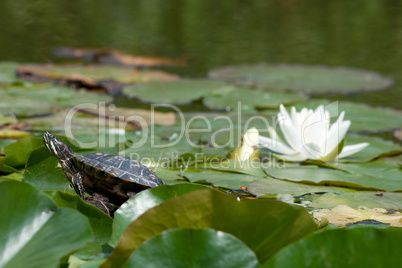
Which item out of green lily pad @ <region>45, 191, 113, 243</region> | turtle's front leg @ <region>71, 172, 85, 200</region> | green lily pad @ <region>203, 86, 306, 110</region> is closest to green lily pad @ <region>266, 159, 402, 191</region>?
turtle's front leg @ <region>71, 172, 85, 200</region>

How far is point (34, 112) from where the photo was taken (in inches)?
132

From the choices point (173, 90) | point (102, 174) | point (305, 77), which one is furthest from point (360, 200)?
point (305, 77)

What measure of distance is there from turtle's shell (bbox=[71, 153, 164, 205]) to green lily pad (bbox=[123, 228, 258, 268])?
692 mm

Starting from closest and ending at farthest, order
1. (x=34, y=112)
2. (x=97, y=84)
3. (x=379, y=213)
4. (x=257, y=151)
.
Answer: (x=379, y=213)
(x=257, y=151)
(x=34, y=112)
(x=97, y=84)

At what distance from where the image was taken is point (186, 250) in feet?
3.34

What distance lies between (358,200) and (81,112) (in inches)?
86.5

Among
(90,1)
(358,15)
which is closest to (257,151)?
(358,15)

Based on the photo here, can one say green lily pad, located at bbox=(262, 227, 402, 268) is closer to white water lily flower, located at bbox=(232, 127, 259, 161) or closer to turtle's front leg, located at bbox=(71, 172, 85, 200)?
turtle's front leg, located at bbox=(71, 172, 85, 200)

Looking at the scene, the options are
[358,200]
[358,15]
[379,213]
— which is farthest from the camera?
[358,15]

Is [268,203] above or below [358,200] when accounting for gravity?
above

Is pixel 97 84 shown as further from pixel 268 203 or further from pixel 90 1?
pixel 90 1

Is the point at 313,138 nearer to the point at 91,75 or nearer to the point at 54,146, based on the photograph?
the point at 54,146

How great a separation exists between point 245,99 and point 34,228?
2.87 metres

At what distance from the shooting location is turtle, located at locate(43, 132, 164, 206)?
1709 millimetres
